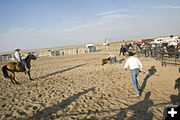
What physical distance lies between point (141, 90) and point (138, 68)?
4.78 ft

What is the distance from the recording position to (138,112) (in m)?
6.95

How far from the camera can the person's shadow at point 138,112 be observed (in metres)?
6.54

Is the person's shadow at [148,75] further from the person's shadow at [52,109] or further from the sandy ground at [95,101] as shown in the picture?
the person's shadow at [52,109]

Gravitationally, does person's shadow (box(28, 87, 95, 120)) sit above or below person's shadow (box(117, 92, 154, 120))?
above

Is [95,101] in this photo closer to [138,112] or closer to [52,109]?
[52,109]

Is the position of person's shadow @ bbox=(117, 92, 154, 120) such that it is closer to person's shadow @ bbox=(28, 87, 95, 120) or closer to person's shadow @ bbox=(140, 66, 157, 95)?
person's shadow @ bbox=(140, 66, 157, 95)

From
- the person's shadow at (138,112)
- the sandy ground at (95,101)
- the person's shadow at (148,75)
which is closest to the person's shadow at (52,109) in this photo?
the sandy ground at (95,101)

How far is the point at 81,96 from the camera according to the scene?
905 centimetres

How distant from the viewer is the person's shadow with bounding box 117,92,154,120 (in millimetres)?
6535

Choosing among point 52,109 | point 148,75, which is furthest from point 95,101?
point 148,75

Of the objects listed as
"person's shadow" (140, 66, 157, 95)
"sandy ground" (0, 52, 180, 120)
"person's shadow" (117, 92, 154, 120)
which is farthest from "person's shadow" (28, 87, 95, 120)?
"person's shadow" (140, 66, 157, 95)

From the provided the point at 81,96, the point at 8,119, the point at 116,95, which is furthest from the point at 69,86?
the point at 8,119

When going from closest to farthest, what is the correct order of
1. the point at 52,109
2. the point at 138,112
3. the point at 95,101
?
the point at 138,112, the point at 52,109, the point at 95,101

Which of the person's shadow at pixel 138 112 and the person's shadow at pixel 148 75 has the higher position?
the person's shadow at pixel 148 75
